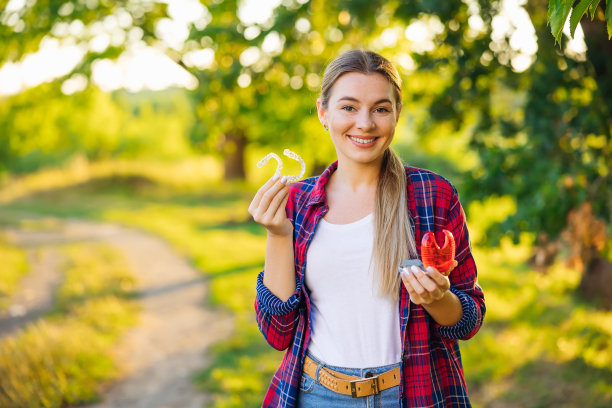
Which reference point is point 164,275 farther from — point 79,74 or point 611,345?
point 611,345

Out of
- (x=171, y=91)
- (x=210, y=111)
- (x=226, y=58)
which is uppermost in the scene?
(x=171, y=91)

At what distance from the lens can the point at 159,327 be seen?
24.0ft

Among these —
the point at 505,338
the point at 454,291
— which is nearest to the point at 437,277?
the point at 454,291

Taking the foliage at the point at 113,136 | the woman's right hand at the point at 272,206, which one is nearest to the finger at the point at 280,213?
the woman's right hand at the point at 272,206

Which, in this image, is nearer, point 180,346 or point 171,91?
point 180,346

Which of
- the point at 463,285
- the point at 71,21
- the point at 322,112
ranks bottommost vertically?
the point at 463,285

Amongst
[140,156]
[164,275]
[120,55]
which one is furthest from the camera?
[140,156]

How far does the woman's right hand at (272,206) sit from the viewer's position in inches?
77.2

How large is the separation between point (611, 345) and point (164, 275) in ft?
23.8

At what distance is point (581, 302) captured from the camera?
22.5 ft

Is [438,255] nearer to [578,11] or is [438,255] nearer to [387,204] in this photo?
[387,204]

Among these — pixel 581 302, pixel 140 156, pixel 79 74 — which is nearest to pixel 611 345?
pixel 581 302

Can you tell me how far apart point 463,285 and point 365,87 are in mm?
762

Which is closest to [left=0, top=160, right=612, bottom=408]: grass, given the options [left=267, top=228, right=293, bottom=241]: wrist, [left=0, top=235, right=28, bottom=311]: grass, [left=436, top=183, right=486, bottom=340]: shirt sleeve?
[left=436, top=183, right=486, bottom=340]: shirt sleeve
